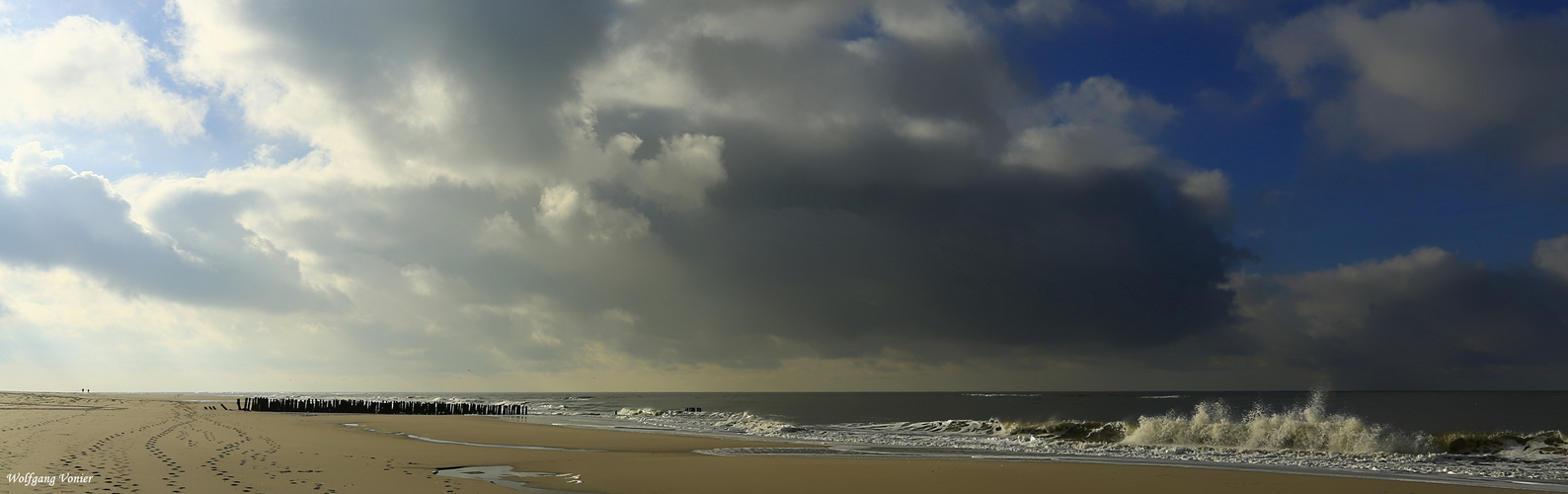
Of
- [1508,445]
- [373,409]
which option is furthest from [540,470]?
[373,409]

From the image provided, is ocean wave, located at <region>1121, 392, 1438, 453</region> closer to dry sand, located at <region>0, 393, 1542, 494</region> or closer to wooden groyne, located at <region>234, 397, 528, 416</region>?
dry sand, located at <region>0, 393, 1542, 494</region>

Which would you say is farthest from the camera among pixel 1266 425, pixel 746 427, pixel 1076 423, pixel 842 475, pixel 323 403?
pixel 323 403

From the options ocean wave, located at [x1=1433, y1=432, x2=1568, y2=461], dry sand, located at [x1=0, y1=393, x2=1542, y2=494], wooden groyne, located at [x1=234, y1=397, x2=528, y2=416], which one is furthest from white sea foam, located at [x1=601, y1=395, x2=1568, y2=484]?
wooden groyne, located at [x1=234, y1=397, x2=528, y2=416]

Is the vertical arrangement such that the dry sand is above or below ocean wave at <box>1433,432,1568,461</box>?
above

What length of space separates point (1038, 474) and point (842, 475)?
211 inches

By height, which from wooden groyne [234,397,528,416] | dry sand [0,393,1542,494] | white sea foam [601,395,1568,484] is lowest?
wooden groyne [234,397,528,416]

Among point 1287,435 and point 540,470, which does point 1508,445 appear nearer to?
point 1287,435

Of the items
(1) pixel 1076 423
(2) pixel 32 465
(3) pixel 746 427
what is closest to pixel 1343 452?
(1) pixel 1076 423

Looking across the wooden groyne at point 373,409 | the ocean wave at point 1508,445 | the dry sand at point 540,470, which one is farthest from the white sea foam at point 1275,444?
the wooden groyne at point 373,409

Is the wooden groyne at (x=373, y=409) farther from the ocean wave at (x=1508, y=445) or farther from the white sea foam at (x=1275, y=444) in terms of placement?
the ocean wave at (x=1508, y=445)

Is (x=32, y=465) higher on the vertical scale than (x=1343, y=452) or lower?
higher

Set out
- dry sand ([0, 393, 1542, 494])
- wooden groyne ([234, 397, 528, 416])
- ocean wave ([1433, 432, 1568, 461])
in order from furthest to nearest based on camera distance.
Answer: wooden groyne ([234, 397, 528, 416]), ocean wave ([1433, 432, 1568, 461]), dry sand ([0, 393, 1542, 494])

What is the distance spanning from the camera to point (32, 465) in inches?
650

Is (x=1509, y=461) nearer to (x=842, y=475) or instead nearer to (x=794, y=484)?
(x=842, y=475)
